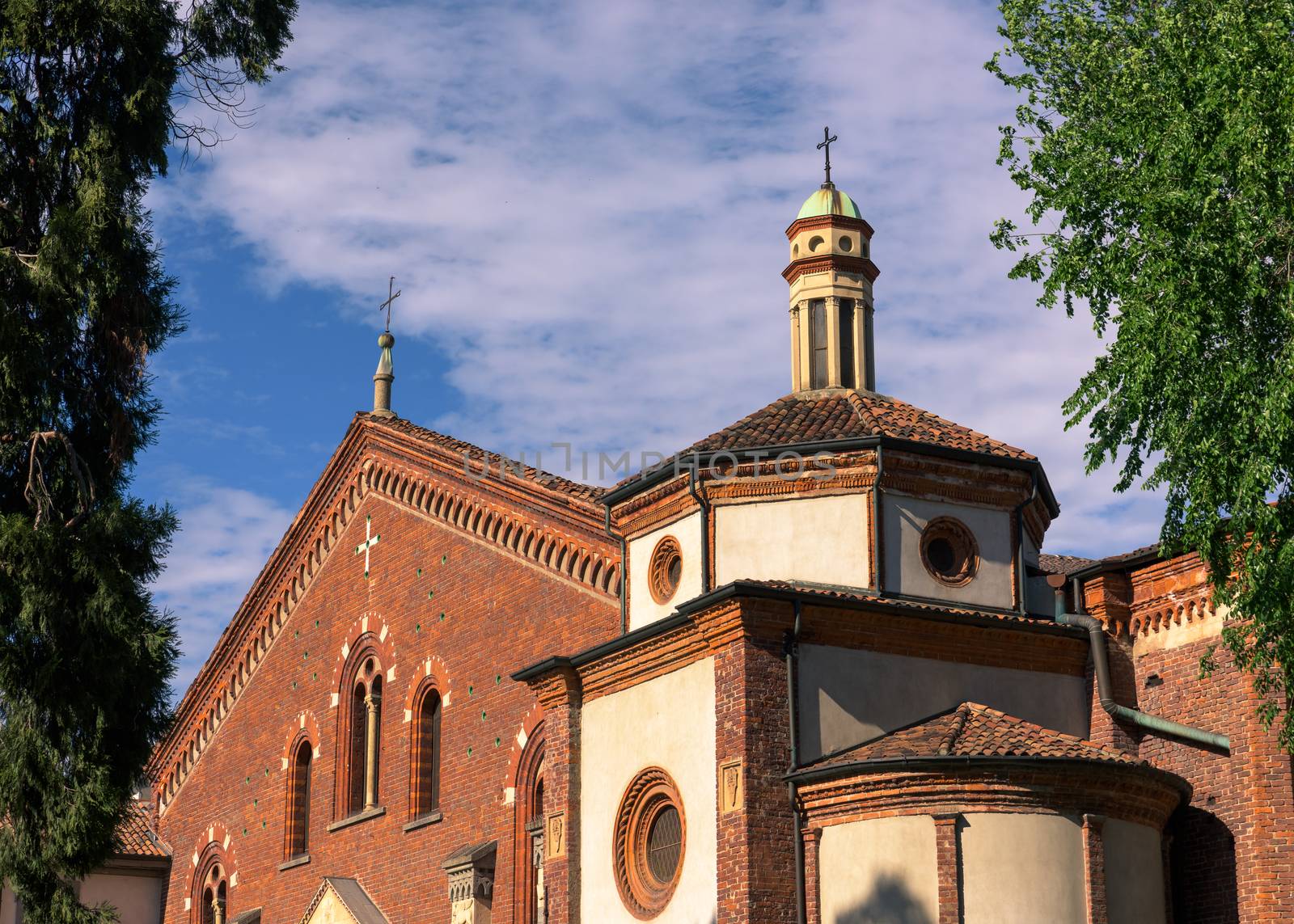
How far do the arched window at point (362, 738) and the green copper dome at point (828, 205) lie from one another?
10219mm

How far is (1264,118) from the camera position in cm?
1552

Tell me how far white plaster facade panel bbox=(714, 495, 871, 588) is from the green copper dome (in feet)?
15.8

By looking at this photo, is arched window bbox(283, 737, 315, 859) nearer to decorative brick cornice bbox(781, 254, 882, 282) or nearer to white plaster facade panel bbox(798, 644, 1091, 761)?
→ decorative brick cornice bbox(781, 254, 882, 282)

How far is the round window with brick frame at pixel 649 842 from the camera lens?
18.6 metres

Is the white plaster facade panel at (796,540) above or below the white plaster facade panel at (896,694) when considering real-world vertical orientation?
above

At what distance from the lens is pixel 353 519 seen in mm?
29453

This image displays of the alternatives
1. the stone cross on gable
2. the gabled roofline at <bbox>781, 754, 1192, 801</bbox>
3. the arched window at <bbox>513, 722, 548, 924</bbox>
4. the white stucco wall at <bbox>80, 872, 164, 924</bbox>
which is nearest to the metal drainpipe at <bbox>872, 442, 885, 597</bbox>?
the gabled roofline at <bbox>781, 754, 1192, 801</bbox>

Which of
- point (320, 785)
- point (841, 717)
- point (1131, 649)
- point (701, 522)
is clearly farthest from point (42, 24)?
point (320, 785)

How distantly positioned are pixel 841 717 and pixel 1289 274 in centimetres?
642

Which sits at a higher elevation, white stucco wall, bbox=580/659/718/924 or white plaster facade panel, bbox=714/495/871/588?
white plaster facade panel, bbox=714/495/871/588

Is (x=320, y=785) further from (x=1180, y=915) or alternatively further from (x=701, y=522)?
(x=1180, y=915)

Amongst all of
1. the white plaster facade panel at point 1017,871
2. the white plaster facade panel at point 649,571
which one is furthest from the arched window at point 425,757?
the white plaster facade panel at point 1017,871

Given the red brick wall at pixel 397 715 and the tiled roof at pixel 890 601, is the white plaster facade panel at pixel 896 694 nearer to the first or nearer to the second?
the tiled roof at pixel 890 601

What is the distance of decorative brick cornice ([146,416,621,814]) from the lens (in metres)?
23.5
